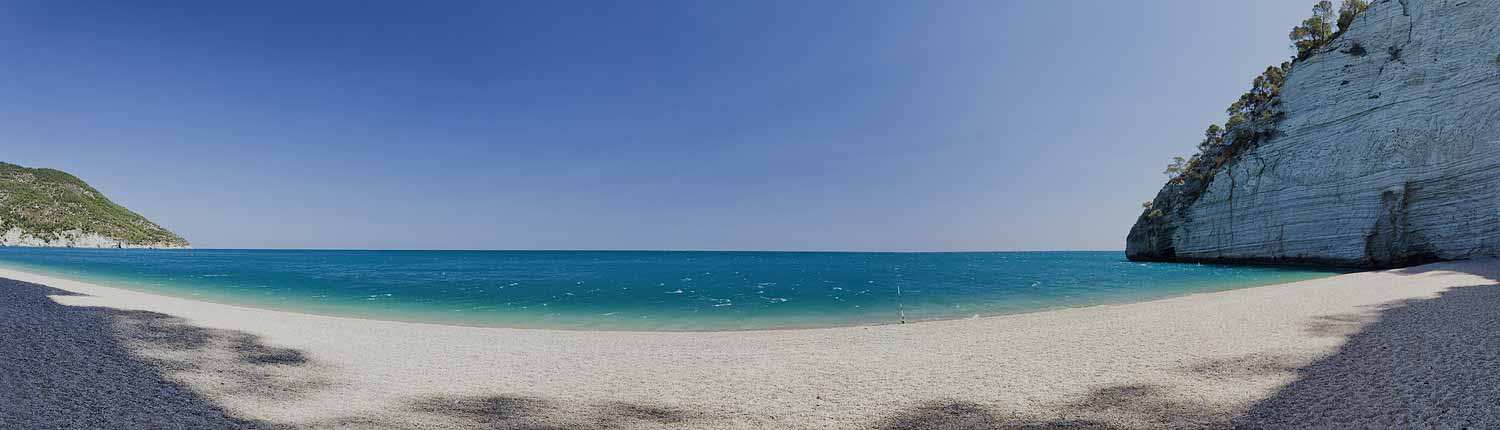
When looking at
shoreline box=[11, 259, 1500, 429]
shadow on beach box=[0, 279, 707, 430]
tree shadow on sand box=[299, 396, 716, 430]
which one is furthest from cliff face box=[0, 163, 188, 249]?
tree shadow on sand box=[299, 396, 716, 430]

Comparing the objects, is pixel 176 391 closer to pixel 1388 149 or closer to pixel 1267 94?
pixel 1388 149

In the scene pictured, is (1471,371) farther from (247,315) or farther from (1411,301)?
(247,315)

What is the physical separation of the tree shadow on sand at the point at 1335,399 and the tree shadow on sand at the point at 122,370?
8.06 m

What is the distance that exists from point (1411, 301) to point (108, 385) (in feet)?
82.9

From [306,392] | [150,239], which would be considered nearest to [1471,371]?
[306,392]

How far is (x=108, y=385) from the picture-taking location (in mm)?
6605

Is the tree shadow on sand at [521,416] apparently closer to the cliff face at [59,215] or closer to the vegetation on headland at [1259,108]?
the vegetation on headland at [1259,108]

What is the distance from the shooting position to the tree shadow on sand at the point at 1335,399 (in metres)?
5.09

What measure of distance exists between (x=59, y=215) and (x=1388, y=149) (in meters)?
201

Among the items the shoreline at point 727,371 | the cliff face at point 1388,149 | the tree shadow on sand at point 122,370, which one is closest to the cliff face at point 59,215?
the shoreline at point 727,371

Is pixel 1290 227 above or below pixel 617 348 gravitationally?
above

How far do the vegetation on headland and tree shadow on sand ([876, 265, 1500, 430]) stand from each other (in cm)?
4177

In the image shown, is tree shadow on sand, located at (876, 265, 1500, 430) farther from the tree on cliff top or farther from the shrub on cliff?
the tree on cliff top

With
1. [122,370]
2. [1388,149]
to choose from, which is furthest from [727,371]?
[1388,149]
